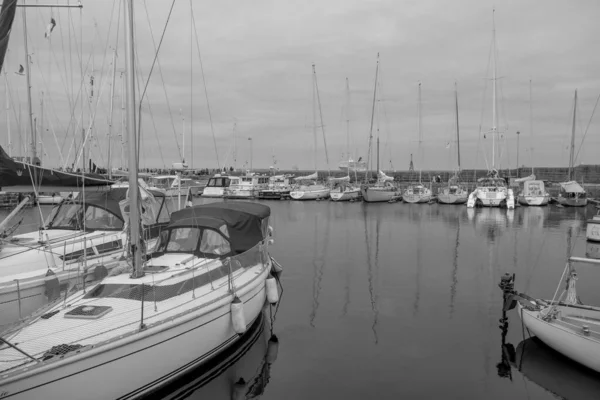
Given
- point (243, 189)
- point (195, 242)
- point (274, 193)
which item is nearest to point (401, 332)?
point (195, 242)

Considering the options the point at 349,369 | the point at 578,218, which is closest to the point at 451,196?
the point at 578,218

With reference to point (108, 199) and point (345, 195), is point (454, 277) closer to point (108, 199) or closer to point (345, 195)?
point (108, 199)

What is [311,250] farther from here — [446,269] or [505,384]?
[505,384]

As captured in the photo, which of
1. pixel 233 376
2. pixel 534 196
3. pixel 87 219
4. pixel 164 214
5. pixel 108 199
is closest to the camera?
pixel 233 376

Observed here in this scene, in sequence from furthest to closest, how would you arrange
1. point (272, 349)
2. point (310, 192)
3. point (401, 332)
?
point (310, 192), point (401, 332), point (272, 349)

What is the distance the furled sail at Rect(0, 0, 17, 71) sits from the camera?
617 centimetres

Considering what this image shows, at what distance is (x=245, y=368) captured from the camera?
9.44 metres

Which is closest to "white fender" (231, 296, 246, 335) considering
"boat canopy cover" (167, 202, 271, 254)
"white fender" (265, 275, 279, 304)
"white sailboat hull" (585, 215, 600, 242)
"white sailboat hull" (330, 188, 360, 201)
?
"white fender" (265, 275, 279, 304)

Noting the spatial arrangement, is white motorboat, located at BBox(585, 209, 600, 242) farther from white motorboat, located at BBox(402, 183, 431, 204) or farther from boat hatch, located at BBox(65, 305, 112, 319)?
white motorboat, located at BBox(402, 183, 431, 204)

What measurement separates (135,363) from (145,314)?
105 cm

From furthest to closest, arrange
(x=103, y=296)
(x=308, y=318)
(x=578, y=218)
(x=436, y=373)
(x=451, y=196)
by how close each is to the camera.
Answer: (x=451, y=196) < (x=578, y=218) < (x=308, y=318) < (x=436, y=373) < (x=103, y=296)

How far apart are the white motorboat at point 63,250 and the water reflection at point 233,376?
145 inches

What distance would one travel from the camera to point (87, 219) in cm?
1484

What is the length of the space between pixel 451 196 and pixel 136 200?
5382cm
